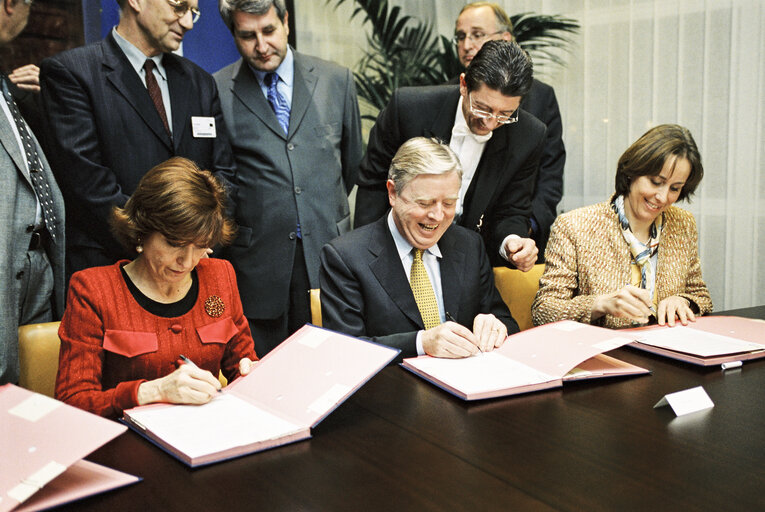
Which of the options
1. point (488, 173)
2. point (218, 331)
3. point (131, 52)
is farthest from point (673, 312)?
point (131, 52)

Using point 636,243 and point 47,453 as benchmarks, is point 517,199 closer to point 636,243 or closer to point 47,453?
point 636,243

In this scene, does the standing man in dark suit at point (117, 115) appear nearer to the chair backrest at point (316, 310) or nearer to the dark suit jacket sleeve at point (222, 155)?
the dark suit jacket sleeve at point (222, 155)

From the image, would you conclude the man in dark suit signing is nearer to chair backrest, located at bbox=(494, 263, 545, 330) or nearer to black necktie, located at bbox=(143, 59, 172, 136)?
chair backrest, located at bbox=(494, 263, 545, 330)

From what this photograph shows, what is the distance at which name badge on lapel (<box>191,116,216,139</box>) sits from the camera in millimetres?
2660

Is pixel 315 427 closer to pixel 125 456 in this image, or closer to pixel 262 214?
pixel 125 456

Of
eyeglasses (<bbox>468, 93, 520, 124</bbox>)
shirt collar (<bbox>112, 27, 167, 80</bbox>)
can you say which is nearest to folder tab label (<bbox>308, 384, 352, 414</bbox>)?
eyeglasses (<bbox>468, 93, 520, 124</bbox>)

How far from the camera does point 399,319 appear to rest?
211cm

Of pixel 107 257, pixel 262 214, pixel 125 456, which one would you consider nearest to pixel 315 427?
pixel 125 456

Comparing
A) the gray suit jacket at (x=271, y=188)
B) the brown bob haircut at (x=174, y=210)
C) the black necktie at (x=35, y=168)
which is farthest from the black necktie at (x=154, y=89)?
the brown bob haircut at (x=174, y=210)

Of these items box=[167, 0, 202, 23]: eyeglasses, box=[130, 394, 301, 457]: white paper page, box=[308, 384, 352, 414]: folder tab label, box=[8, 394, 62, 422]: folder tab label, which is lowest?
box=[130, 394, 301, 457]: white paper page

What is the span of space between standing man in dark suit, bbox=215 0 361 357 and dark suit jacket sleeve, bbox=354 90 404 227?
12.7 inches

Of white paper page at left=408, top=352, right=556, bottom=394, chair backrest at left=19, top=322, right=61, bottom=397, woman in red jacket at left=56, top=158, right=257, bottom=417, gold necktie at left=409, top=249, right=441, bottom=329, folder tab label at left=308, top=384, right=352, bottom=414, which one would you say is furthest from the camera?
gold necktie at left=409, top=249, right=441, bottom=329

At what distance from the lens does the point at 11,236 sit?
7.41ft

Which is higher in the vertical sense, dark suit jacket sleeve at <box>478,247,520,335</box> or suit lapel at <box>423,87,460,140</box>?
suit lapel at <box>423,87,460,140</box>
